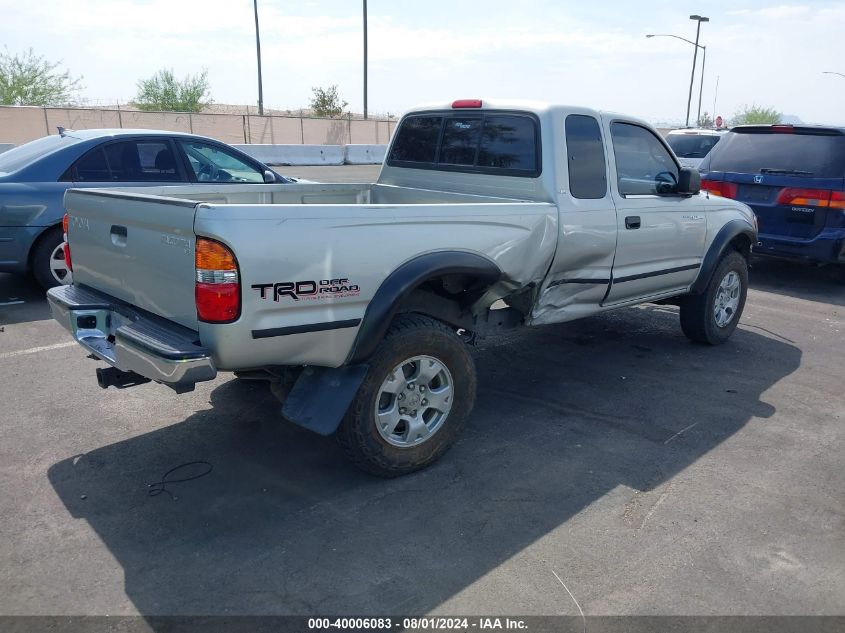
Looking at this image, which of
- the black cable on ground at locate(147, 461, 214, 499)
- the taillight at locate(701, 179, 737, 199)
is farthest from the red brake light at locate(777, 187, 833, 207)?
the black cable on ground at locate(147, 461, 214, 499)

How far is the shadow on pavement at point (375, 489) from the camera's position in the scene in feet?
10.1

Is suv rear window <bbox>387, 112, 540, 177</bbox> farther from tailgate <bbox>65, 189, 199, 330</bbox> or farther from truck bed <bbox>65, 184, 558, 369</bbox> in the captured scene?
tailgate <bbox>65, 189, 199, 330</bbox>

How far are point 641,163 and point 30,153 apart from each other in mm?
5785

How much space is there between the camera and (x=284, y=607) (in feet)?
9.59

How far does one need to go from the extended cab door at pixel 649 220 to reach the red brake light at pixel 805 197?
3287mm

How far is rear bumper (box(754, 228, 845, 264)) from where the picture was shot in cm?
843

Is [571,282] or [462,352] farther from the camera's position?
[571,282]

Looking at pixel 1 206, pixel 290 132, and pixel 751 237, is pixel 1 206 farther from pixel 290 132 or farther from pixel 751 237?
pixel 290 132

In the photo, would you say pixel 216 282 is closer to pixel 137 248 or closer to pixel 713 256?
pixel 137 248

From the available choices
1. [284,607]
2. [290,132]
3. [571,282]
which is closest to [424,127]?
[571,282]

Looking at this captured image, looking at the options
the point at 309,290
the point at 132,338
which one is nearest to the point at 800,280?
the point at 309,290

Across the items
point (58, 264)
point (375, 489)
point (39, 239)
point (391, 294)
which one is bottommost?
point (375, 489)

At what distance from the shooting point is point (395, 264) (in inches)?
145

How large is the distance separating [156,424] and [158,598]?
1844 millimetres
